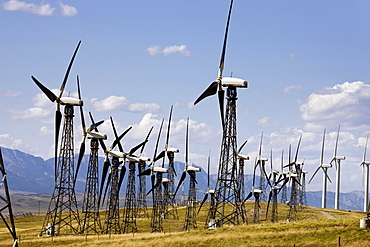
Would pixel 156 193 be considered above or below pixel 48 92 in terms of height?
below

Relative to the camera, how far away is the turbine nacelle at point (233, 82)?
86.3 m

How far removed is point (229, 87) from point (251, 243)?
28.3 metres

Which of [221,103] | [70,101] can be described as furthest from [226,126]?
[70,101]

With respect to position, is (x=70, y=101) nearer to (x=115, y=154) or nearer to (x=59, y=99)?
(x=59, y=99)

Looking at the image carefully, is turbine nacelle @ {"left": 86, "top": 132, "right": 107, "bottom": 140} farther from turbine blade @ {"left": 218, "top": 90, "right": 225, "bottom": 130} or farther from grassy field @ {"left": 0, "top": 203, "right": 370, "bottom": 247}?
turbine blade @ {"left": 218, "top": 90, "right": 225, "bottom": 130}

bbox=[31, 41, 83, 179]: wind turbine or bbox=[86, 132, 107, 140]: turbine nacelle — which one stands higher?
bbox=[31, 41, 83, 179]: wind turbine

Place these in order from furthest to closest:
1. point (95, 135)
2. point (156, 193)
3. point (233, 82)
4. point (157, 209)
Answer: point (156, 193) → point (157, 209) → point (95, 135) → point (233, 82)

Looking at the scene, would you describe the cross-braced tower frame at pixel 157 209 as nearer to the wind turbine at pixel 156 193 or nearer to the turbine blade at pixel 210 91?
the wind turbine at pixel 156 193

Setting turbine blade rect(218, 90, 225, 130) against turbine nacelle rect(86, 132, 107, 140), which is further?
turbine nacelle rect(86, 132, 107, 140)

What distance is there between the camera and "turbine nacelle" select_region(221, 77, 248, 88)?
8631 centimetres

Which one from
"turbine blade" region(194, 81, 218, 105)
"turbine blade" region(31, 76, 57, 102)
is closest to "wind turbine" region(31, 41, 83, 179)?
"turbine blade" region(31, 76, 57, 102)

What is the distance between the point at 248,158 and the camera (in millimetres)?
140875

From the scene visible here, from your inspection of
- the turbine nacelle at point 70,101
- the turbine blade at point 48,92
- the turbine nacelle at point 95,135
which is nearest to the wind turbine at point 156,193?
the turbine nacelle at point 95,135

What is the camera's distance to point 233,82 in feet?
284
